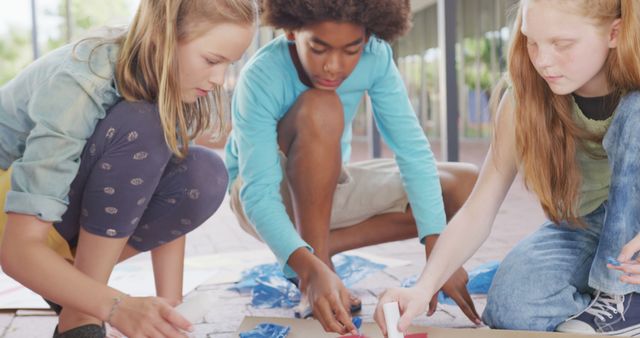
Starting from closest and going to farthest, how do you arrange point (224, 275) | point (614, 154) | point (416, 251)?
point (614, 154), point (224, 275), point (416, 251)

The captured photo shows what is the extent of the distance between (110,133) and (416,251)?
4.99ft

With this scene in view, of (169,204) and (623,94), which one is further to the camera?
(169,204)

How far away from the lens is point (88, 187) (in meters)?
1.38

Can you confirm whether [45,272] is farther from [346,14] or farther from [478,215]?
[346,14]

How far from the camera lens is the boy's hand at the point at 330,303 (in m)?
1.25

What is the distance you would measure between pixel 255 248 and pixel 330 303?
1677 millimetres

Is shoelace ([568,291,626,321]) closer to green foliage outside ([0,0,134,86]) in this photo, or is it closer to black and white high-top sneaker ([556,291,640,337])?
black and white high-top sneaker ([556,291,640,337])

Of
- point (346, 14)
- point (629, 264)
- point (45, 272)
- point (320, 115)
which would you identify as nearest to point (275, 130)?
point (320, 115)

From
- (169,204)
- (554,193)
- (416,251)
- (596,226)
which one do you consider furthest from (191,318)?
(416,251)

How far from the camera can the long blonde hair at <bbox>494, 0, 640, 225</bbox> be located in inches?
→ 55.6

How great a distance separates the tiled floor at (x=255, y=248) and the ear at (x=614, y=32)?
0.69 metres

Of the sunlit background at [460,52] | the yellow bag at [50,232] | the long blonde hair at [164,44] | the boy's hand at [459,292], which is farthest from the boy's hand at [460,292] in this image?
the sunlit background at [460,52]

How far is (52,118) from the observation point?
1230 millimetres

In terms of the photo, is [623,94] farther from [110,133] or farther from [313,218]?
[110,133]
